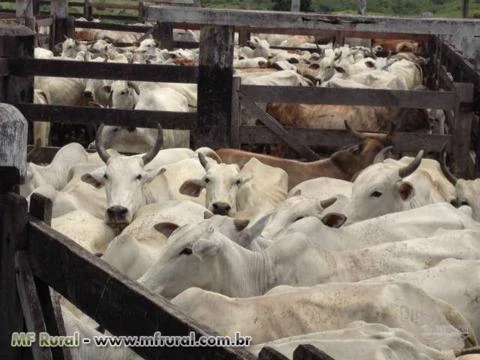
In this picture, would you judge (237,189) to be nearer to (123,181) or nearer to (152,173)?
(152,173)

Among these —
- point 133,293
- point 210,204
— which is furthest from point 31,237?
point 210,204

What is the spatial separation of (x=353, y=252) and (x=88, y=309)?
299cm

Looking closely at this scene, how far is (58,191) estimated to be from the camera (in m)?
9.20

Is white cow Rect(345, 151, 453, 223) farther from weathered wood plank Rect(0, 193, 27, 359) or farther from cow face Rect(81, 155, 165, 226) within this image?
weathered wood plank Rect(0, 193, 27, 359)

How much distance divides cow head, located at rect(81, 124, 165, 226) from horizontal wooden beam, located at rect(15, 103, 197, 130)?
1.16 meters

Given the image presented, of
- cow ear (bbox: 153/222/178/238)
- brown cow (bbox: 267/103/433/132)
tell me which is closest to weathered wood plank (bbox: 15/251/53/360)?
cow ear (bbox: 153/222/178/238)

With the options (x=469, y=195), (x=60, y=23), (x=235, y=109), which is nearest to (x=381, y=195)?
(x=469, y=195)

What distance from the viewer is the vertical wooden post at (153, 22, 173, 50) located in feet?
73.6

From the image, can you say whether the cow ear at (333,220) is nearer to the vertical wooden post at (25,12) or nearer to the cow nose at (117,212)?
the cow nose at (117,212)

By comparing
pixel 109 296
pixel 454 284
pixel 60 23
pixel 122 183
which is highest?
pixel 109 296

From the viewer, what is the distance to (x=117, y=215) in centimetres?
838

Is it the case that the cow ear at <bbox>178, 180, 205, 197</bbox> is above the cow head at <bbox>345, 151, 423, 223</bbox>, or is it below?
below

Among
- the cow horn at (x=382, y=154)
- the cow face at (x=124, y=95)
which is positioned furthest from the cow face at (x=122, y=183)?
the cow face at (x=124, y=95)

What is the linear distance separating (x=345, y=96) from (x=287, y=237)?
168 inches
